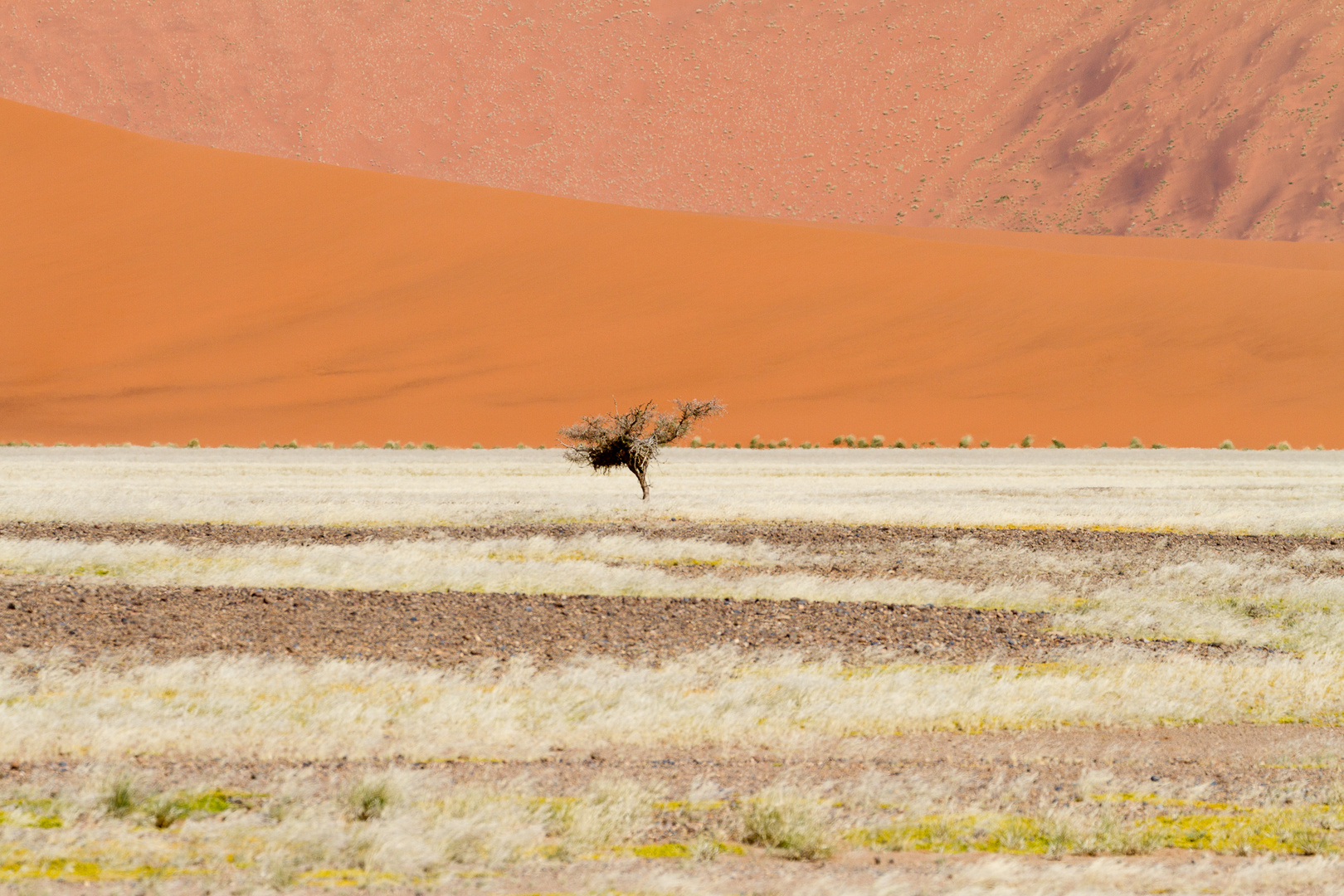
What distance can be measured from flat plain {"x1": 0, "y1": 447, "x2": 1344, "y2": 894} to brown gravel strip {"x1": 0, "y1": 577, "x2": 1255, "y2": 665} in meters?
0.06

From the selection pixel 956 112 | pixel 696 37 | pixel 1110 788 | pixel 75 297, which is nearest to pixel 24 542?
pixel 1110 788

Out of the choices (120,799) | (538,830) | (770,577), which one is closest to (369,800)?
(538,830)

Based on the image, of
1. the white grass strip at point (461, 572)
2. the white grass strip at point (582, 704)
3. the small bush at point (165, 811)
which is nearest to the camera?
the small bush at point (165, 811)

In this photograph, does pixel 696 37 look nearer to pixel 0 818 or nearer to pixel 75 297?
pixel 75 297

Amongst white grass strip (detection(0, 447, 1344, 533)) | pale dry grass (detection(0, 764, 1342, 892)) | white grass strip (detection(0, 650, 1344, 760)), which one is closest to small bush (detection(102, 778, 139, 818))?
pale dry grass (detection(0, 764, 1342, 892))

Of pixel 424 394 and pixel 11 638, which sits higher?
pixel 424 394

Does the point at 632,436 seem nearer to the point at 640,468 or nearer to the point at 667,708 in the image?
the point at 640,468

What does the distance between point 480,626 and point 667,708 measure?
11.1ft

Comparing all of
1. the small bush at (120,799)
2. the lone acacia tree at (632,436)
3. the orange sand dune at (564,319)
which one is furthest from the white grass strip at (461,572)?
the orange sand dune at (564,319)

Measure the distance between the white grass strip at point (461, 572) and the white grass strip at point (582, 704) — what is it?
3381 mm

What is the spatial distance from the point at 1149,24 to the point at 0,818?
91.5m

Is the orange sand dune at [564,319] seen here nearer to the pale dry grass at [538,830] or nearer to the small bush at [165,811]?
the pale dry grass at [538,830]

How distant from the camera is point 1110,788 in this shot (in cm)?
707

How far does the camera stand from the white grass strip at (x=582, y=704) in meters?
7.70
